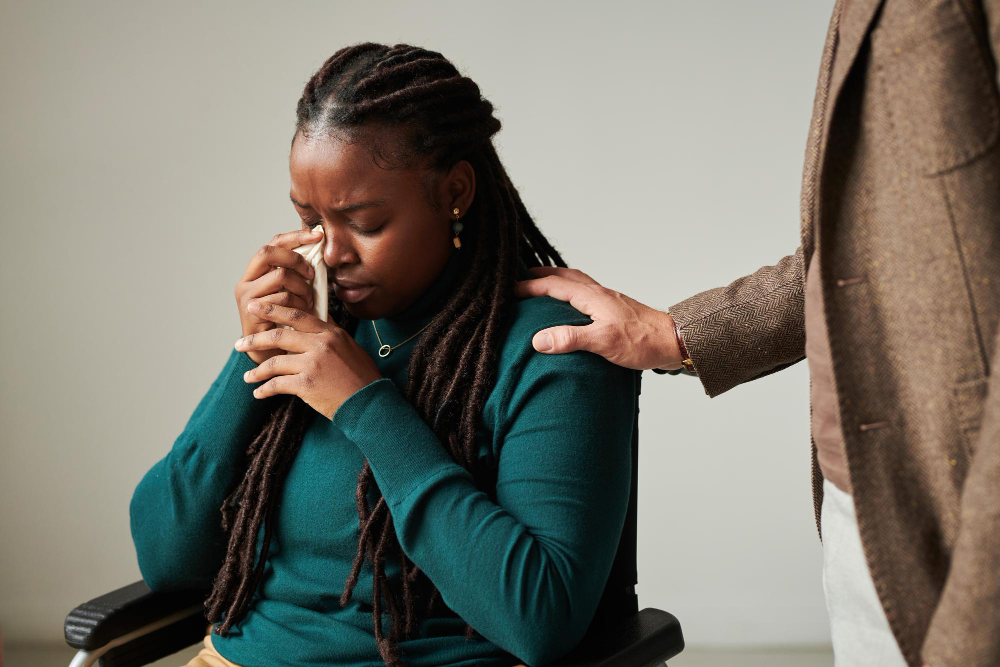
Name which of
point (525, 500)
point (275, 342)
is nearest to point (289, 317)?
point (275, 342)

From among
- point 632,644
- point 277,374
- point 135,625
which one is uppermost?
A: point 277,374

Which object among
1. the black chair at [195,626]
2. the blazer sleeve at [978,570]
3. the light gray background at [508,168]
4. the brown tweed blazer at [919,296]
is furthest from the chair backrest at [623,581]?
the light gray background at [508,168]

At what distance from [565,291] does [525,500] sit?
0.36m

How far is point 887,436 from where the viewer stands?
88 centimetres

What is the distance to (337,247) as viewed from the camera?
53.0 inches

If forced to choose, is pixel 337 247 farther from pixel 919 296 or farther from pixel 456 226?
pixel 919 296

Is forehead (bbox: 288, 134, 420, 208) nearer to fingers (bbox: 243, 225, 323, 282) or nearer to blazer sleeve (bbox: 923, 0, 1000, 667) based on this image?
fingers (bbox: 243, 225, 323, 282)

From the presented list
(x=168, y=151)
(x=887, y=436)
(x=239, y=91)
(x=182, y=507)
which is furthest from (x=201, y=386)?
(x=887, y=436)

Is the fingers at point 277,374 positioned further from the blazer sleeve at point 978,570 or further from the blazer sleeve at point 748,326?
the blazer sleeve at point 978,570

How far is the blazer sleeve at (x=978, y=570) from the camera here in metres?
0.73

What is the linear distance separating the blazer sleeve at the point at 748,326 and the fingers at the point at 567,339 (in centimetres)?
17

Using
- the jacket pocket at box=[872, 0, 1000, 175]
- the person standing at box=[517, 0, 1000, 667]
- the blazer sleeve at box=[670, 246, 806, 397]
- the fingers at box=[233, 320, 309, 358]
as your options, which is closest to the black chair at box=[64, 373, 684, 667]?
the blazer sleeve at box=[670, 246, 806, 397]

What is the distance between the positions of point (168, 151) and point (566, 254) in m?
1.31

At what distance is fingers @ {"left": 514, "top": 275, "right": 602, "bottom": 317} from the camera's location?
141cm
